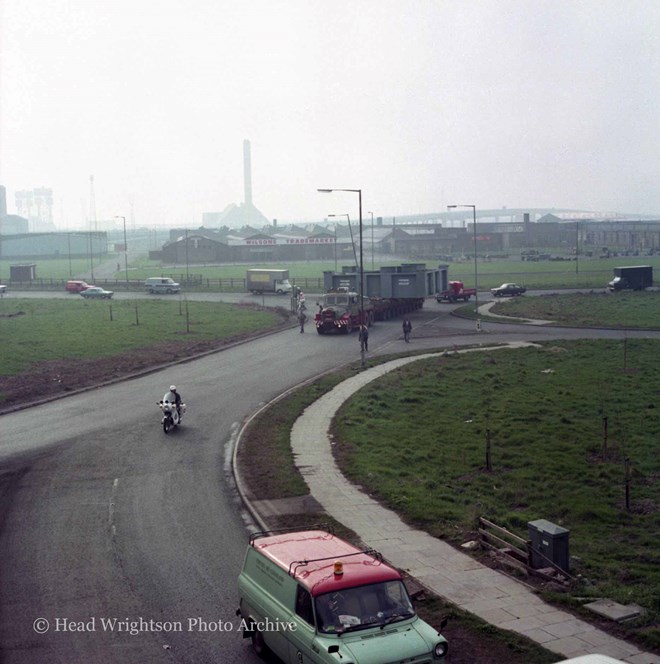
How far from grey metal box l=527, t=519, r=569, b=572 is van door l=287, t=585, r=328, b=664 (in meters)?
5.88

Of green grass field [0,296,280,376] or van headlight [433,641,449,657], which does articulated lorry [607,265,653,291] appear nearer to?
green grass field [0,296,280,376]

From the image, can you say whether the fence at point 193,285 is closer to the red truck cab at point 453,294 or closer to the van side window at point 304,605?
the red truck cab at point 453,294

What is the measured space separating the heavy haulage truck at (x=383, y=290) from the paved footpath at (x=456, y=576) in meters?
32.3

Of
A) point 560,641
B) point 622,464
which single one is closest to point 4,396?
point 622,464

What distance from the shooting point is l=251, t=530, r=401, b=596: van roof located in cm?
1130

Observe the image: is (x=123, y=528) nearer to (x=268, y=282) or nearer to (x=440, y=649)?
(x=440, y=649)

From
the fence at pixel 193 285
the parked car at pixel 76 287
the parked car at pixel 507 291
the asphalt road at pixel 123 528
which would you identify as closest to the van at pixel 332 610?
the asphalt road at pixel 123 528

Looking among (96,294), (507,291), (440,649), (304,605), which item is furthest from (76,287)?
(440,649)

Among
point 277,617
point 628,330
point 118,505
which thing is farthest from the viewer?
point 628,330

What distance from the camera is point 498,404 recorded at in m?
31.1

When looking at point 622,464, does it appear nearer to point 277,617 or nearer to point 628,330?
point 277,617

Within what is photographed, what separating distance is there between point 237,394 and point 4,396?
923 cm

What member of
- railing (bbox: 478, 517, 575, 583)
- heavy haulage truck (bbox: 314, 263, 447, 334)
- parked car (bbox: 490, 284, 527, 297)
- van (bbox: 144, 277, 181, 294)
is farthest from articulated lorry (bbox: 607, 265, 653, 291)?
railing (bbox: 478, 517, 575, 583)

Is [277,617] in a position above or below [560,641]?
above
